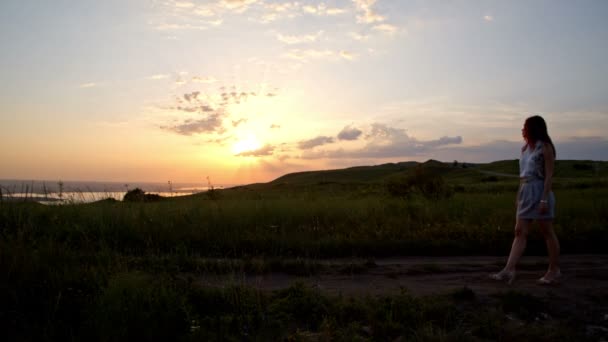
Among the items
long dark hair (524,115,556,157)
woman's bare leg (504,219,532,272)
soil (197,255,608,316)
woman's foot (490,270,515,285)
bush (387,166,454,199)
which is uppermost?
long dark hair (524,115,556,157)

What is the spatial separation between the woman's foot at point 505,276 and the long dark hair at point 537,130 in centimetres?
207

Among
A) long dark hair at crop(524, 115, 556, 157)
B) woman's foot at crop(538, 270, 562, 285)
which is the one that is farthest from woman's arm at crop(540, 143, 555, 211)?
woman's foot at crop(538, 270, 562, 285)

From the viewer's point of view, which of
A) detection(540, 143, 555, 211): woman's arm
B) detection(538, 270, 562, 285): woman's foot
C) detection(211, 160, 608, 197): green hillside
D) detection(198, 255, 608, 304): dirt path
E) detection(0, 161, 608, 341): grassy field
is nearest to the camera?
detection(0, 161, 608, 341): grassy field

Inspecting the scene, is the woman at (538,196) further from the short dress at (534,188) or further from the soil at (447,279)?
the soil at (447,279)

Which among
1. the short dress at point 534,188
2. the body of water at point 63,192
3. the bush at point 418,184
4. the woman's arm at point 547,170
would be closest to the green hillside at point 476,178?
the bush at point 418,184

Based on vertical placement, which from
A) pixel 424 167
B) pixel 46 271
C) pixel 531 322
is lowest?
pixel 531 322

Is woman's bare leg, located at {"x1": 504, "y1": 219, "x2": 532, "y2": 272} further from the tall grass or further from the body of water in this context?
the body of water

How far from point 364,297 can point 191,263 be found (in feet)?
11.2

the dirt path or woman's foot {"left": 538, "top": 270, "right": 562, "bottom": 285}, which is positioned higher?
woman's foot {"left": 538, "top": 270, "right": 562, "bottom": 285}

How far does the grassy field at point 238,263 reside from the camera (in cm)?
449

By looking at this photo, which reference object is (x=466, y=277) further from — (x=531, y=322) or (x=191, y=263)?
(x=191, y=263)

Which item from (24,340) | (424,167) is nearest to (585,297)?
(24,340)

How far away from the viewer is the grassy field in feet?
14.7

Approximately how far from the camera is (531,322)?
486 centimetres
